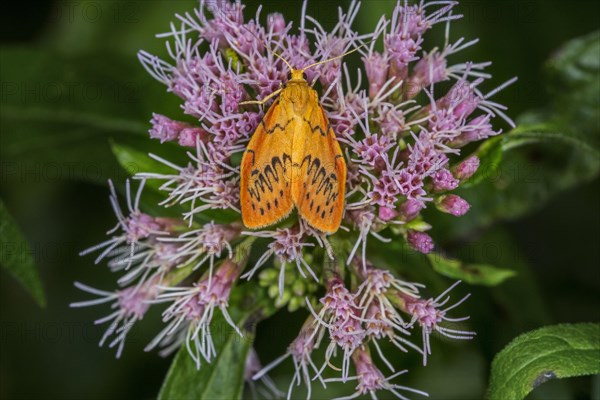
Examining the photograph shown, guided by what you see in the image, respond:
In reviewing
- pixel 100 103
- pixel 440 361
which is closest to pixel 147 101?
pixel 100 103

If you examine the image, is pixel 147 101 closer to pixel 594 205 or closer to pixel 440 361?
pixel 440 361

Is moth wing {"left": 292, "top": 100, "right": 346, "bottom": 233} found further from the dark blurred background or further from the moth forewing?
the dark blurred background

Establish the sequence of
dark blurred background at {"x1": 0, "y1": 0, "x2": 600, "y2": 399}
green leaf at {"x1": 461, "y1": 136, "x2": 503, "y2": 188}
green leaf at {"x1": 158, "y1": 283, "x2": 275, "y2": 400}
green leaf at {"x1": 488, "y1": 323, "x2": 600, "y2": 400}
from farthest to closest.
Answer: dark blurred background at {"x1": 0, "y1": 0, "x2": 600, "y2": 399}, green leaf at {"x1": 158, "y1": 283, "x2": 275, "y2": 400}, green leaf at {"x1": 461, "y1": 136, "x2": 503, "y2": 188}, green leaf at {"x1": 488, "y1": 323, "x2": 600, "y2": 400}

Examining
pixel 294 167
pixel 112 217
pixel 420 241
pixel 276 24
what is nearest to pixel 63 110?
pixel 112 217

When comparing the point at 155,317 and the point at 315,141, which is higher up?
the point at 315,141

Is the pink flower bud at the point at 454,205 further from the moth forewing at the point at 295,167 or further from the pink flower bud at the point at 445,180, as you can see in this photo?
the moth forewing at the point at 295,167

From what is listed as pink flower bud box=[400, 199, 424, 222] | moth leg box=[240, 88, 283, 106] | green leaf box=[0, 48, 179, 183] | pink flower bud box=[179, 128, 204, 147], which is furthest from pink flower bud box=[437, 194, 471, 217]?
green leaf box=[0, 48, 179, 183]

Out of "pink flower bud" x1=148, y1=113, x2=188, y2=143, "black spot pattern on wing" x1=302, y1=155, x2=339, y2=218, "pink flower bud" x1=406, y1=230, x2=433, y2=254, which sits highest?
"pink flower bud" x1=148, y1=113, x2=188, y2=143

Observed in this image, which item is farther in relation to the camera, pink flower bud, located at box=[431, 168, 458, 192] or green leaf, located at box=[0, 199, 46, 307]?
green leaf, located at box=[0, 199, 46, 307]
